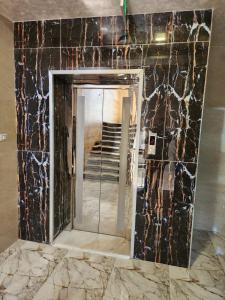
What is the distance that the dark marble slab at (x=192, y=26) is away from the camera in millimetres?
1881

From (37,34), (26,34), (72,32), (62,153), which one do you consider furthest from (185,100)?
(26,34)

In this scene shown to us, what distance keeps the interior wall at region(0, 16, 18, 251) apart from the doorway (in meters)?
0.44

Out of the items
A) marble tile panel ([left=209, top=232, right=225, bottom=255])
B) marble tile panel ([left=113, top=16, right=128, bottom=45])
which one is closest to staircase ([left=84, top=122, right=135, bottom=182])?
marble tile panel ([left=113, top=16, right=128, bottom=45])

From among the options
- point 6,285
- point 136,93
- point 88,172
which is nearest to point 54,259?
point 6,285

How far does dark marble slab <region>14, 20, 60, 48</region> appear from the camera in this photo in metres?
2.17

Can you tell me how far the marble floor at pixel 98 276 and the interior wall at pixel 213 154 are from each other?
1.81 feet

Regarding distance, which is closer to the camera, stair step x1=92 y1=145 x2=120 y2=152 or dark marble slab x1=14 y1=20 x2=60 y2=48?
dark marble slab x1=14 y1=20 x2=60 y2=48

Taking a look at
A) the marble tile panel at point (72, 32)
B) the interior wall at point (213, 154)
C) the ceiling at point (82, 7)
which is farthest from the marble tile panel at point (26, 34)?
the interior wall at point (213, 154)

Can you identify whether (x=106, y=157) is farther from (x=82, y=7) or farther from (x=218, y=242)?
(x=218, y=242)

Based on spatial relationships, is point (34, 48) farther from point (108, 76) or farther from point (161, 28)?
point (161, 28)

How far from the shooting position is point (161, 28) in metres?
1.95

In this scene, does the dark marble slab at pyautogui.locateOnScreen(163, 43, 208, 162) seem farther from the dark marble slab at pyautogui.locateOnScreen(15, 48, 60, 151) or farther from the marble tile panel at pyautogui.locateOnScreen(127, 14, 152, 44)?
the dark marble slab at pyautogui.locateOnScreen(15, 48, 60, 151)

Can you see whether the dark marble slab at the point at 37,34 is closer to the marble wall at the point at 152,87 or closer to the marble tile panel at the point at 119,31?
the marble wall at the point at 152,87

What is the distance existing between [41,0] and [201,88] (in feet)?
5.26
